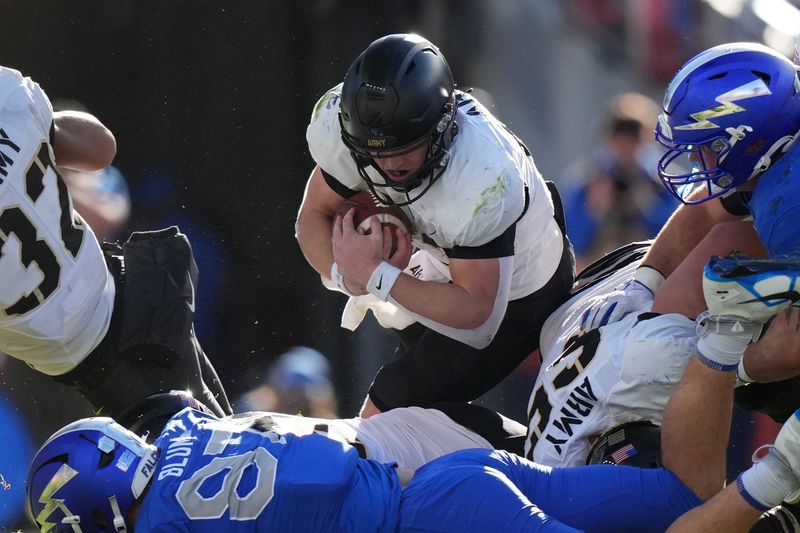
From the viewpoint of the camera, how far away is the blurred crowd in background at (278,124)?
454 cm

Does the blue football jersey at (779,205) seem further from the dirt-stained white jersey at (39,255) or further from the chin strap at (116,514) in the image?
the dirt-stained white jersey at (39,255)

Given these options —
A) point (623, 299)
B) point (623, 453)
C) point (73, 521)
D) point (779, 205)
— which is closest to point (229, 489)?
point (73, 521)

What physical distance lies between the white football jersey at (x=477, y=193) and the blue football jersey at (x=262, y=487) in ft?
2.50

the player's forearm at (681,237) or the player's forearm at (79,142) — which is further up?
the player's forearm at (79,142)

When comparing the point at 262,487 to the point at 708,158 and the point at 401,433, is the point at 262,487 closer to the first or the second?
the point at 401,433

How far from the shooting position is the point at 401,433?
9.70 feet

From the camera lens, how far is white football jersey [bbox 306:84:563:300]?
2885mm

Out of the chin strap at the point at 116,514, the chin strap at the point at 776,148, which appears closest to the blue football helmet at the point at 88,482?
the chin strap at the point at 116,514

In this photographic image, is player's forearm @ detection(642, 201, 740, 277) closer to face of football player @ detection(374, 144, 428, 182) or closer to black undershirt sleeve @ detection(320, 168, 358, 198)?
face of football player @ detection(374, 144, 428, 182)

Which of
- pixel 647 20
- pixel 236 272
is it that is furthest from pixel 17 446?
pixel 647 20

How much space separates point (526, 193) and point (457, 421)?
698 millimetres

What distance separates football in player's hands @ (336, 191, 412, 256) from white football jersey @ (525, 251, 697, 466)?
59cm

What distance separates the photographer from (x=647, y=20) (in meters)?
4.98

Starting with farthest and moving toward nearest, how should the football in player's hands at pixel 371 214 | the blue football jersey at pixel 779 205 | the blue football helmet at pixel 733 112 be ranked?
the football in player's hands at pixel 371 214 → the blue football helmet at pixel 733 112 → the blue football jersey at pixel 779 205
